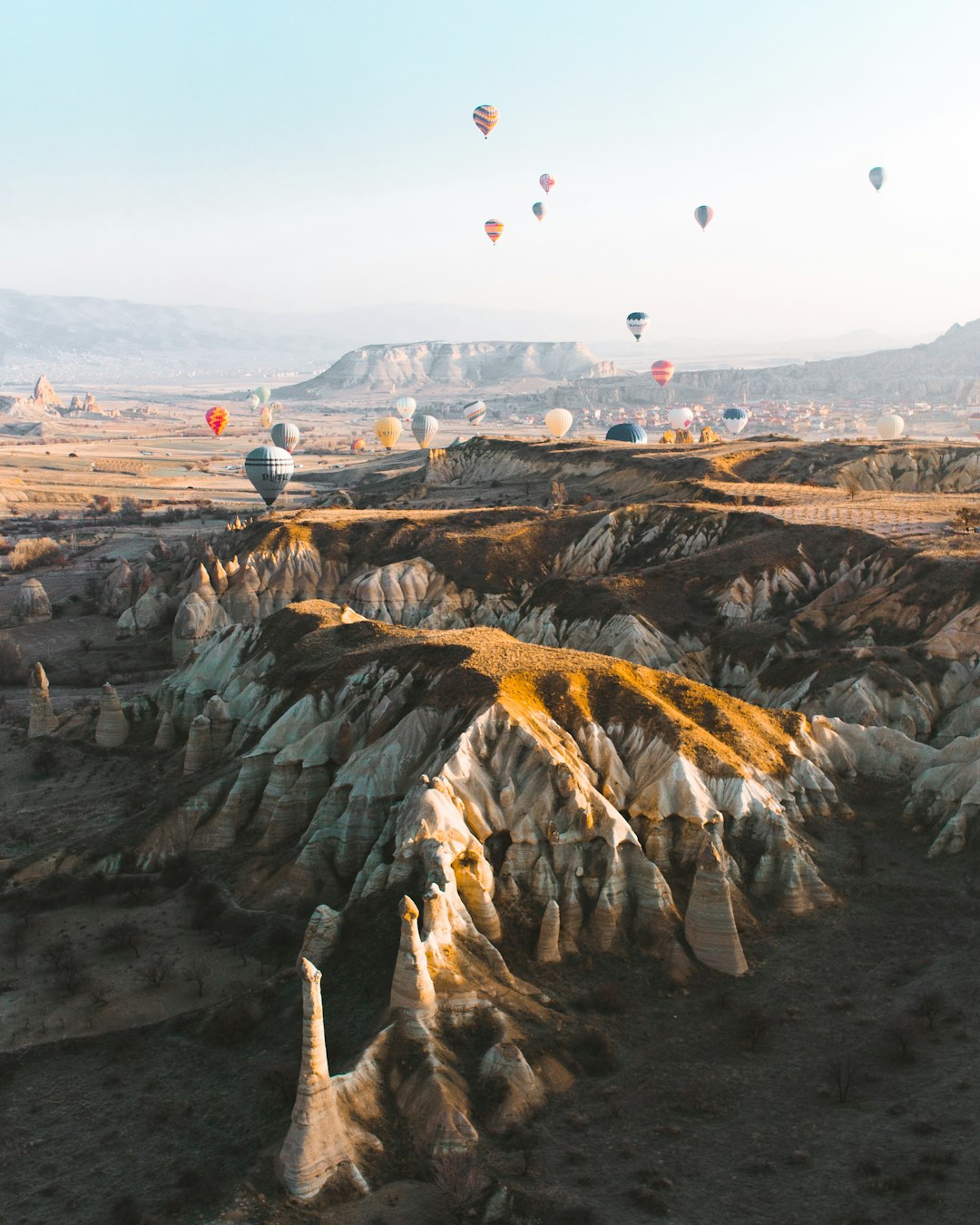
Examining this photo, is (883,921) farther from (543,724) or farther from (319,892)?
(319,892)

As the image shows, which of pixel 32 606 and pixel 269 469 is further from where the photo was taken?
pixel 269 469

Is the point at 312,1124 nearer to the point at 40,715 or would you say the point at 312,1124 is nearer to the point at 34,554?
the point at 40,715

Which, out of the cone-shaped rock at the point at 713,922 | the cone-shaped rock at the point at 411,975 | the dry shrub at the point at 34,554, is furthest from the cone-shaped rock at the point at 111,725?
the dry shrub at the point at 34,554

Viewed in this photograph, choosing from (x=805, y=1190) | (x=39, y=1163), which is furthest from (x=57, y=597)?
(x=805, y=1190)

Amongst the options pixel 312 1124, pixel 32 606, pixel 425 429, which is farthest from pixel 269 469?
pixel 312 1124

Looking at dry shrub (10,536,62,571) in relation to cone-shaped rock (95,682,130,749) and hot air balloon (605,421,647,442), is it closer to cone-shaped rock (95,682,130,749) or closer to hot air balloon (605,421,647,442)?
hot air balloon (605,421,647,442)

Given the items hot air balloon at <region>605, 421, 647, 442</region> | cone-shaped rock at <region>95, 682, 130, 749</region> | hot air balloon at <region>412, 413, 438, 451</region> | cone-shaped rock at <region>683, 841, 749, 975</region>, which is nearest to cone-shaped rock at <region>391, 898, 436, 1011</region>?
cone-shaped rock at <region>683, 841, 749, 975</region>
